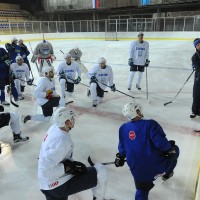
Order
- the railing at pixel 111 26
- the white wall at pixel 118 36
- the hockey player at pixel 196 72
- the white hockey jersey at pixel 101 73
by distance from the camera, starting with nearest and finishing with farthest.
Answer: the hockey player at pixel 196 72 → the white hockey jersey at pixel 101 73 → the white wall at pixel 118 36 → the railing at pixel 111 26

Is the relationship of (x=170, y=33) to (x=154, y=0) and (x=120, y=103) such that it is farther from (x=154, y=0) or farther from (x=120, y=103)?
(x=120, y=103)

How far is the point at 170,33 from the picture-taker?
13195 millimetres

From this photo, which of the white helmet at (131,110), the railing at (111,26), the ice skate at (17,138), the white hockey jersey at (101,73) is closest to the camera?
the white helmet at (131,110)

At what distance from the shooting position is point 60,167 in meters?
A: 1.70

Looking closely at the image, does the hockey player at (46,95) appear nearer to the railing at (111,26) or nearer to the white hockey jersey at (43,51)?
the white hockey jersey at (43,51)

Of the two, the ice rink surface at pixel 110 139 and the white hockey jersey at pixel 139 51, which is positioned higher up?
the white hockey jersey at pixel 139 51

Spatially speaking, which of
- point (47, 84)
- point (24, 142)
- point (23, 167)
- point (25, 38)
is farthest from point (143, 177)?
point (25, 38)

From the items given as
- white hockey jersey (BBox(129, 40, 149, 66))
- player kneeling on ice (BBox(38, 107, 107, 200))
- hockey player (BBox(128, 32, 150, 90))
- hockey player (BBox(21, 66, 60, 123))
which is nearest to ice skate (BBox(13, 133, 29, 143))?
hockey player (BBox(21, 66, 60, 123))

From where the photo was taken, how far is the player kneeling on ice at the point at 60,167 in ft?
5.49

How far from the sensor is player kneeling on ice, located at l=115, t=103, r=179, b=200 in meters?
1.71

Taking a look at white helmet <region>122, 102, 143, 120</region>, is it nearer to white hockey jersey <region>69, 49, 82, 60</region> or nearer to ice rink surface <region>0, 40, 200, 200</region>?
ice rink surface <region>0, 40, 200, 200</region>

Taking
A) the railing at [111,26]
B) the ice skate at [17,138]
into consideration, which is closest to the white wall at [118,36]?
the railing at [111,26]

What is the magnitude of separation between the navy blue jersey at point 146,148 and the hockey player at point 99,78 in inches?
99.3

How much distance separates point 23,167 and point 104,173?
1203 mm
